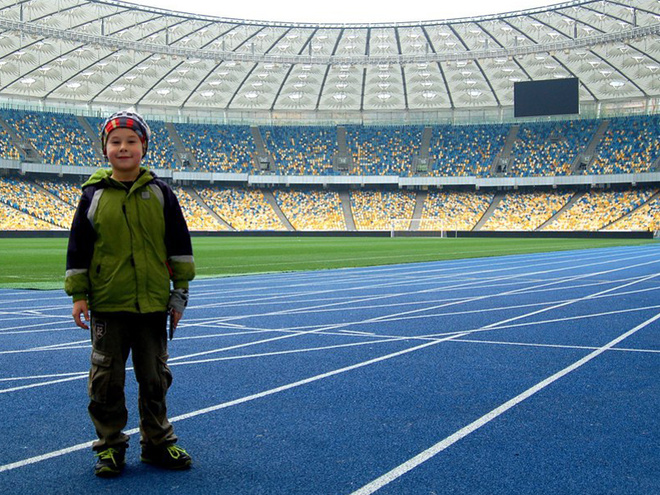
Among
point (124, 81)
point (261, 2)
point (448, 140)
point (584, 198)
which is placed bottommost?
point (584, 198)

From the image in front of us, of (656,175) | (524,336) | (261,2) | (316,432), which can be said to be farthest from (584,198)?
(316,432)

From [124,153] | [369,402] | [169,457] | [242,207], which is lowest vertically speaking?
[242,207]

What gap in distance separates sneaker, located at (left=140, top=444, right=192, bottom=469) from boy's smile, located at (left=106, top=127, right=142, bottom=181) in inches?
58.5

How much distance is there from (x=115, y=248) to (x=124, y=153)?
522 mm

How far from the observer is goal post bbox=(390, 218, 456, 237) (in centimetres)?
6356

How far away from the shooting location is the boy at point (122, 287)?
3793mm

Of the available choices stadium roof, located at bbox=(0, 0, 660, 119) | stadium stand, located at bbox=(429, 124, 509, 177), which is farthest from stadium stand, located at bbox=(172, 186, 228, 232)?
stadium stand, located at bbox=(429, 124, 509, 177)

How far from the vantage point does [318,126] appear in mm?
76625

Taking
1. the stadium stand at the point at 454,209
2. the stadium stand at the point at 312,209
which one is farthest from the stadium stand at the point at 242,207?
the stadium stand at the point at 454,209

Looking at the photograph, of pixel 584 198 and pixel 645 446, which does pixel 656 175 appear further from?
pixel 645 446

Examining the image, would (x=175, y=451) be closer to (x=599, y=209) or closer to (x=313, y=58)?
(x=313, y=58)

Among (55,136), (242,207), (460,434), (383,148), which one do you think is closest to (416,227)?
(383,148)

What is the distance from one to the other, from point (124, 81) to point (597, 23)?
40.7m

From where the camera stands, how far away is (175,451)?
12.3 feet
